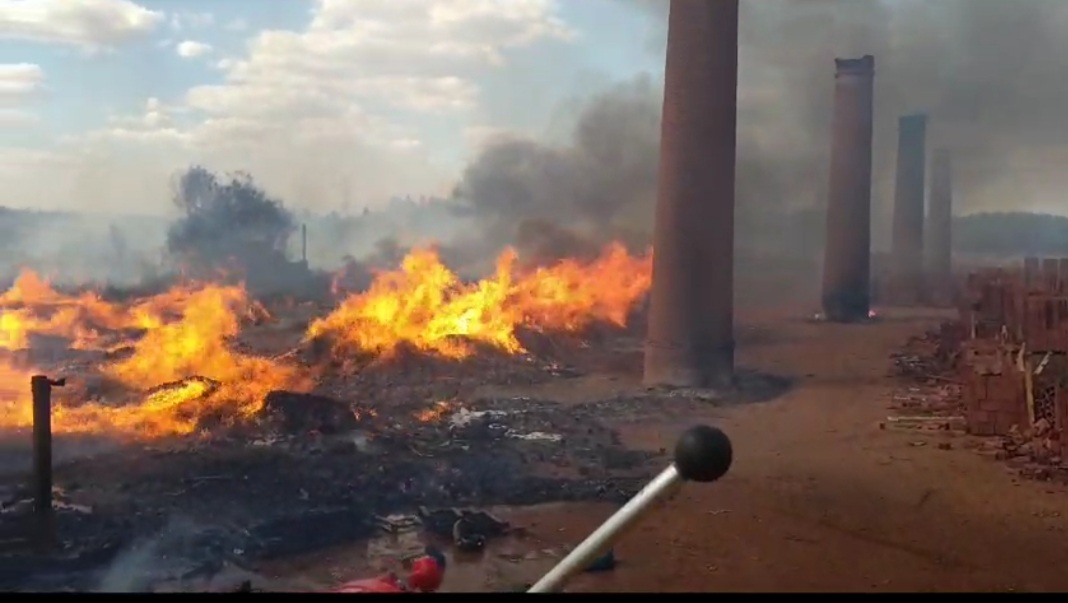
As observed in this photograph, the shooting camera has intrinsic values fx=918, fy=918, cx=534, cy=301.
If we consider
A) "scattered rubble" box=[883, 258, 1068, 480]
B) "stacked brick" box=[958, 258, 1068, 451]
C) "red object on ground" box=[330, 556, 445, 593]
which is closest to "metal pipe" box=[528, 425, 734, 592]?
"red object on ground" box=[330, 556, 445, 593]

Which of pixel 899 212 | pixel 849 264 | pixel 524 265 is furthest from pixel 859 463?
pixel 899 212

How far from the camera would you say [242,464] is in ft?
22.0

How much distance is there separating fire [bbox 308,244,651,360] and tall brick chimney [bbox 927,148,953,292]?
8.57 metres

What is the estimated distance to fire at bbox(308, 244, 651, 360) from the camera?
10086 millimetres

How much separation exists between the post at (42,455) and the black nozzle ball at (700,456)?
4.41 m

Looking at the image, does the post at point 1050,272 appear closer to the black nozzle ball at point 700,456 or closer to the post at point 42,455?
the post at point 42,455

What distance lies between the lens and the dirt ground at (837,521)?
18.0 ft

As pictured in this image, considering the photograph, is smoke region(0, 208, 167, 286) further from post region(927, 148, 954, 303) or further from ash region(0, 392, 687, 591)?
post region(927, 148, 954, 303)

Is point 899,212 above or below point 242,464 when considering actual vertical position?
above

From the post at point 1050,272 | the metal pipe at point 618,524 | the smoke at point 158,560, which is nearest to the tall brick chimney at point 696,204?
the post at point 1050,272

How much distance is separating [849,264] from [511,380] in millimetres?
10278
